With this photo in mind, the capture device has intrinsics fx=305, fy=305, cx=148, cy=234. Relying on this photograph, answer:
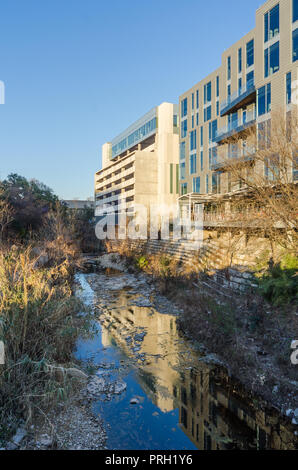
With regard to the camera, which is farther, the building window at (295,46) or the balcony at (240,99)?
the balcony at (240,99)

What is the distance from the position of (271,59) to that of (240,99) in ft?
12.4

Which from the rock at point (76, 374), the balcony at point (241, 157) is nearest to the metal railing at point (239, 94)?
the balcony at point (241, 157)

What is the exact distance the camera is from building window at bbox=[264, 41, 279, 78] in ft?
64.5

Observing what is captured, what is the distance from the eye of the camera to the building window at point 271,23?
1967 centimetres

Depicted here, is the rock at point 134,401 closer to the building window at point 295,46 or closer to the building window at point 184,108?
the building window at point 295,46

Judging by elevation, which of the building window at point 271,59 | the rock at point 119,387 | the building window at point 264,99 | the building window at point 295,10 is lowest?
the rock at point 119,387

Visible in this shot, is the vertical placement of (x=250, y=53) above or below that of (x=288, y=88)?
above

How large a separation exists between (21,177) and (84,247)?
10787 mm

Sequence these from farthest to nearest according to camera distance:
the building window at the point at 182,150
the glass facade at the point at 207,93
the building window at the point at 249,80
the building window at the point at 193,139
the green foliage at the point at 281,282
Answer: the building window at the point at 182,150, the building window at the point at 193,139, the glass facade at the point at 207,93, the building window at the point at 249,80, the green foliage at the point at 281,282

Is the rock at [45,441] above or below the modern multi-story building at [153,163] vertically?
below

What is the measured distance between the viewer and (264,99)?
20.5m

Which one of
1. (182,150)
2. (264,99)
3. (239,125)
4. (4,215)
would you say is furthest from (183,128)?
(4,215)

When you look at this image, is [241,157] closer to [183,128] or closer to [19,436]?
[19,436]
